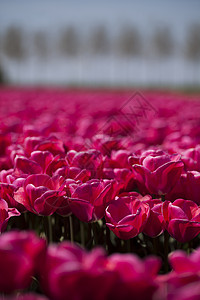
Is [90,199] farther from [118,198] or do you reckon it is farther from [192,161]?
[192,161]

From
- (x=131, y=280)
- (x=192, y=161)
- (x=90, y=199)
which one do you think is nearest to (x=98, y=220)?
(x=90, y=199)

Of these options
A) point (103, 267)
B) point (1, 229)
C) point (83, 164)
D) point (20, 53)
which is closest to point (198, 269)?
point (103, 267)

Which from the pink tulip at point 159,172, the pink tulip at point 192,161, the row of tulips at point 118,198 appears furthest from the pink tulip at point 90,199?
the pink tulip at point 192,161

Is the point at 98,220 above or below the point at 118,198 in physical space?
below

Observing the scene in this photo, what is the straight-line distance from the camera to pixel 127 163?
63.4 inches

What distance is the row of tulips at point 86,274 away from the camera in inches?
23.6

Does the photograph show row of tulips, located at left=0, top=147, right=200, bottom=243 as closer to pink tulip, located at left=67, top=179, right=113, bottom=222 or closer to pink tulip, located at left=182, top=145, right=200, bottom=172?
pink tulip, located at left=67, top=179, right=113, bottom=222

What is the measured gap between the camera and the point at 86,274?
595 mm

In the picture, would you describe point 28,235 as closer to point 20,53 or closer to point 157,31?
point 20,53

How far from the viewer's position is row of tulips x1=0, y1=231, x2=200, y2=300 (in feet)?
1.97

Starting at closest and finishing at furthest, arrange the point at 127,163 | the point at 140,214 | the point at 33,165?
the point at 140,214, the point at 33,165, the point at 127,163

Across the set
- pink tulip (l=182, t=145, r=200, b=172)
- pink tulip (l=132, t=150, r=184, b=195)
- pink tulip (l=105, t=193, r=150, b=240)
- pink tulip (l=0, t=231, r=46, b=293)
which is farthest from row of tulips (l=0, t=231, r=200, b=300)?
pink tulip (l=182, t=145, r=200, b=172)

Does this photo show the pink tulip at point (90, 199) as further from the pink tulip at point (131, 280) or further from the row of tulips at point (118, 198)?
the pink tulip at point (131, 280)

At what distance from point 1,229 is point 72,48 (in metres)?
56.1
